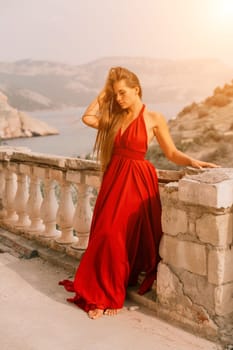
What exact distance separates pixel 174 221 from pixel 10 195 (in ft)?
7.80

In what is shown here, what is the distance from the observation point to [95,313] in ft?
10.0

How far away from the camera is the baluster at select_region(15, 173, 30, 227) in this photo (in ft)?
15.2

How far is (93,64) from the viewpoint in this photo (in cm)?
2662

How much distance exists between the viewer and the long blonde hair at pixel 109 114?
3182mm

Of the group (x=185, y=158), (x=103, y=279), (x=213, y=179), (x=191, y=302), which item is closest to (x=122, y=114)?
(x=185, y=158)

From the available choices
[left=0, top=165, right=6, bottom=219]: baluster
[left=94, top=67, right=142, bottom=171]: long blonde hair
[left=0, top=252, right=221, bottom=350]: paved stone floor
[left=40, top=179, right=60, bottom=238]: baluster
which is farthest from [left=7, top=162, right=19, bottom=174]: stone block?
[left=94, top=67, right=142, bottom=171]: long blonde hair

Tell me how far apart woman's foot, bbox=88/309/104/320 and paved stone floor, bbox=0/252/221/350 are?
3 cm

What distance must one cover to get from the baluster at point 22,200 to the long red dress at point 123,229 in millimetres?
1596

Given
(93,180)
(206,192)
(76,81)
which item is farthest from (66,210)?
(76,81)

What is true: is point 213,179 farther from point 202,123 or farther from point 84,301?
point 202,123

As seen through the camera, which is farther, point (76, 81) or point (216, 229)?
point (76, 81)

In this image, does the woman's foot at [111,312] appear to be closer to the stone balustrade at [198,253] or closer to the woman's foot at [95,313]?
the woman's foot at [95,313]

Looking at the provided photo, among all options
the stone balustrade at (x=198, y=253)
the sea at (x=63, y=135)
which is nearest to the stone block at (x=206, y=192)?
the stone balustrade at (x=198, y=253)

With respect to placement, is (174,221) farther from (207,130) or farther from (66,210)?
(207,130)
